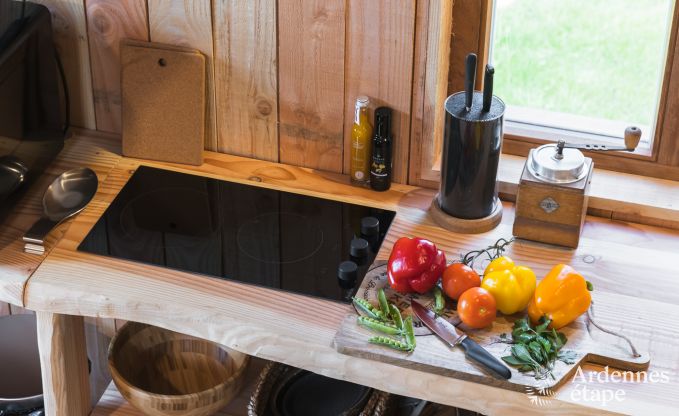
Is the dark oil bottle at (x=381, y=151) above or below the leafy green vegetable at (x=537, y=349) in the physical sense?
above

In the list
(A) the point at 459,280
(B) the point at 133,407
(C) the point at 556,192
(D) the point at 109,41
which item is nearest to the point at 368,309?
(A) the point at 459,280

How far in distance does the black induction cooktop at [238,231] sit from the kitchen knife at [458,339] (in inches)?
6.4

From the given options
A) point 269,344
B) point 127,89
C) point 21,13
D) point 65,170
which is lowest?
point 269,344

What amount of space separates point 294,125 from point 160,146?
0.29 meters

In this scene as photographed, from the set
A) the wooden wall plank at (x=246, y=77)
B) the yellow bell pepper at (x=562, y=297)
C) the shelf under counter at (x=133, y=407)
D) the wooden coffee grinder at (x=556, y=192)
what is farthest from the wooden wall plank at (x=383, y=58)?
the shelf under counter at (x=133, y=407)

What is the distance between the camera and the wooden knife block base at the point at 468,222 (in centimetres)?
198

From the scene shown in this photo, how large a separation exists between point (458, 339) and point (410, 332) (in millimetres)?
82

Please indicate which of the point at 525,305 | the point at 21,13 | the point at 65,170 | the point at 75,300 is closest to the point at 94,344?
the point at 65,170

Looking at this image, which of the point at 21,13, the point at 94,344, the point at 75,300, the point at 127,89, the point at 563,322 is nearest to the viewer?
the point at 563,322

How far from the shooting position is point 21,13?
203cm

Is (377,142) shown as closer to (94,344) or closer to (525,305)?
(525,305)

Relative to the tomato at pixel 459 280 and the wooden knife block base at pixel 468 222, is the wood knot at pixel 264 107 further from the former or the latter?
the tomato at pixel 459 280

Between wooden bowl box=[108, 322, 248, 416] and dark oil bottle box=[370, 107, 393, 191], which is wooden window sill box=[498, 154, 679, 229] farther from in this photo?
wooden bowl box=[108, 322, 248, 416]

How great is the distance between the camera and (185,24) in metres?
2.12
